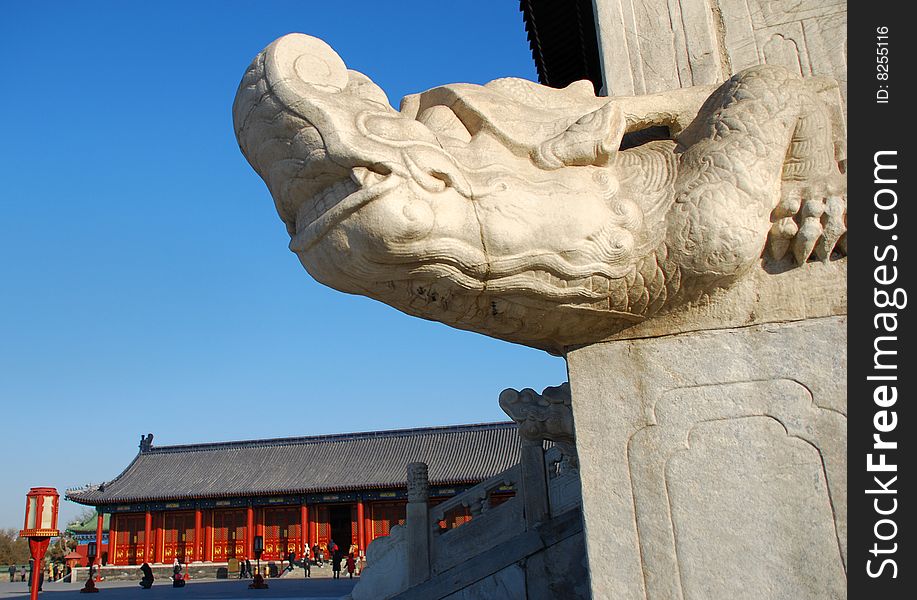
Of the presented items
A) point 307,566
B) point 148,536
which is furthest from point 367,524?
point 148,536

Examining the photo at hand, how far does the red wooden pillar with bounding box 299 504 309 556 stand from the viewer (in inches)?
1178

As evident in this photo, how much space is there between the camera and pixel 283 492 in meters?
30.2

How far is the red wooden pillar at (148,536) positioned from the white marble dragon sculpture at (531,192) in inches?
1285

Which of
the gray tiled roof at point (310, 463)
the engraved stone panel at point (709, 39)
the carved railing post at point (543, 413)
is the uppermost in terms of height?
the engraved stone panel at point (709, 39)

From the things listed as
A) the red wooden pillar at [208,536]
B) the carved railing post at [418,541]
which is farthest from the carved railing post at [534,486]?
the red wooden pillar at [208,536]

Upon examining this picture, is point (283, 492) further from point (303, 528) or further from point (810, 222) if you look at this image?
point (810, 222)

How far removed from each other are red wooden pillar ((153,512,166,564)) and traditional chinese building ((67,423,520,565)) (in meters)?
0.04

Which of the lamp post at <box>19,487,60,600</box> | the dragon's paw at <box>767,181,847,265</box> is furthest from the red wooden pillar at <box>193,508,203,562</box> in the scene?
the dragon's paw at <box>767,181,847,265</box>

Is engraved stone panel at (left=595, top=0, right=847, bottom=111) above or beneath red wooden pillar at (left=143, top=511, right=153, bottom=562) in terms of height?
above

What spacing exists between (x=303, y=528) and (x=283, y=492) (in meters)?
1.67

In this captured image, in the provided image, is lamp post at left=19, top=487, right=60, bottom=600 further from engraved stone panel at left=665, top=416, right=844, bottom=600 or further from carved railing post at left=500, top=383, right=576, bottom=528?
engraved stone panel at left=665, top=416, right=844, bottom=600

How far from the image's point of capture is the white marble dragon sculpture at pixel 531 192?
1.85 metres

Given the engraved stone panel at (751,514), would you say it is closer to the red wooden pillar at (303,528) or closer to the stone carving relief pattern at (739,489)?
the stone carving relief pattern at (739,489)
